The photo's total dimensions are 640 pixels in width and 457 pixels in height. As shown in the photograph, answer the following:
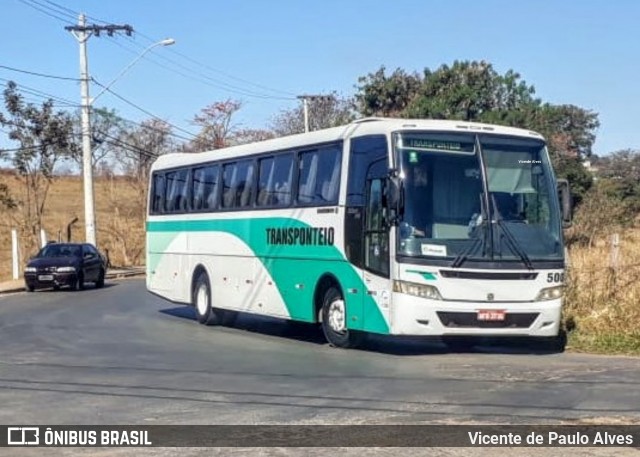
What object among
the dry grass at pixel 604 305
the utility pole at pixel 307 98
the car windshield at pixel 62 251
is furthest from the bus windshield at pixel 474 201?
the utility pole at pixel 307 98

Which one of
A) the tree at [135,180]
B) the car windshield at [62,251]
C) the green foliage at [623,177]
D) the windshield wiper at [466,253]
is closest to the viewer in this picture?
the windshield wiper at [466,253]

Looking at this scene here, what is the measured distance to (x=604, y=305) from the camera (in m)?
17.6

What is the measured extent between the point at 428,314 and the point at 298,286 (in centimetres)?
334

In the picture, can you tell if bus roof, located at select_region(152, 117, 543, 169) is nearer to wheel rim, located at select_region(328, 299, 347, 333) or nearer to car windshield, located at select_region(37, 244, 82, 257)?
wheel rim, located at select_region(328, 299, 347, 333)

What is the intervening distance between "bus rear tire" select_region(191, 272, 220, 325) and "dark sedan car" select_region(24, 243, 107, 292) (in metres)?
12.2

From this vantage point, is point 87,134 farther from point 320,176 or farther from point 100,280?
point 320,176

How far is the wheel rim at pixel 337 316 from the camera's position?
1605 centimetres

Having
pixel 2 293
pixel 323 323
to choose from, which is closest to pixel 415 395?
pixel 323 323

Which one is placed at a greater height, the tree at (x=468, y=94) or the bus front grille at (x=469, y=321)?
the tree at (x=468, y=94)

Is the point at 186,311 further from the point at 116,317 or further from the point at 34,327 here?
the point at 34,327

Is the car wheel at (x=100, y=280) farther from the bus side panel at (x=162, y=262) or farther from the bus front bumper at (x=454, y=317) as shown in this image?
the bus front bumper at (x=454, y=317)

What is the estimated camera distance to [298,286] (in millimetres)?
17266

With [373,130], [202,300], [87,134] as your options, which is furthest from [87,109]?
[373,130]

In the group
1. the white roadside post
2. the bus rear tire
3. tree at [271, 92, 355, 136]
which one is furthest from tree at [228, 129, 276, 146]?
the bus rear tire
